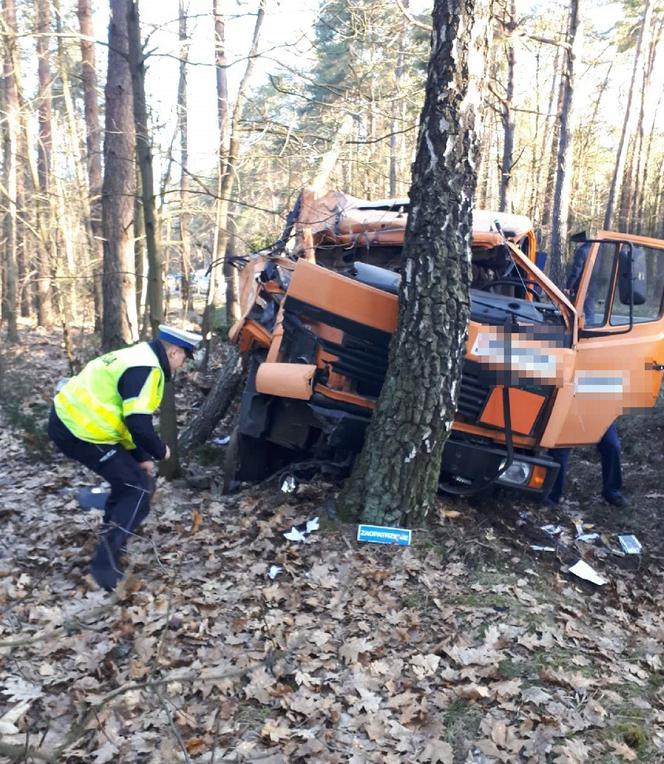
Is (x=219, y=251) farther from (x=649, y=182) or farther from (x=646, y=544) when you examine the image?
(x=649, y=182)

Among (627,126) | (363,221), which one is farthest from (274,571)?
Answer: (627,126)

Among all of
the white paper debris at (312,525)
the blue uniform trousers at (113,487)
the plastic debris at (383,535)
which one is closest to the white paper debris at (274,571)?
the white paper debris at (312,525)

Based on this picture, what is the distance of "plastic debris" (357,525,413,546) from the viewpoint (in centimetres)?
483

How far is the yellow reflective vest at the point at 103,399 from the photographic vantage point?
4.25 meters

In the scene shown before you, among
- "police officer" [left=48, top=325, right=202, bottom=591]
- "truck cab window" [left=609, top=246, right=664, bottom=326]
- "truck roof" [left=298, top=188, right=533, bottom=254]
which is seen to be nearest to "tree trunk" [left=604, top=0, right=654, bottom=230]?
"truck roof" [left=298, top=188, right=533, bottom=254]

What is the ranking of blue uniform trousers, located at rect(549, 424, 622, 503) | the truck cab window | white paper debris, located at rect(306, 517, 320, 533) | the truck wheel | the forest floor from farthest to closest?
blue uniform trousers, located at rect(549, 424, 622, 503) < the truck wheel < the truck cab window < white paper debris, located at rect(306, 517, 320, 533) < the forest floor

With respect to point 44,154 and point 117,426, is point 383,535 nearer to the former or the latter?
point 117,426

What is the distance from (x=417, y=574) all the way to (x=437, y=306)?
1836 millimetres

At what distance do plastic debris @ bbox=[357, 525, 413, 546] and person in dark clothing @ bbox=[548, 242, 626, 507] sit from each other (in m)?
1.70

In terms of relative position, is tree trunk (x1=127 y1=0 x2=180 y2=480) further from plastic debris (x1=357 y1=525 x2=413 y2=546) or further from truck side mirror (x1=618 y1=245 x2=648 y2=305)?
truck side mirror (x1=618 y1=245 x2=648 y2=305)

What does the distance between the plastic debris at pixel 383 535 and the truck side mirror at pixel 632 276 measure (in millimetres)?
2606

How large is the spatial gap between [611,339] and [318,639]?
3.44 metres

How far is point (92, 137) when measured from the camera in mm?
15695

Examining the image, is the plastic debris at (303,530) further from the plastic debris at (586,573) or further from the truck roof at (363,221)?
the truck roof at (363,221)
